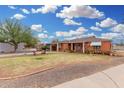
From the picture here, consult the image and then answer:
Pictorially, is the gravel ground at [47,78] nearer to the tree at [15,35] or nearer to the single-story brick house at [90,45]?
the tree at [15,35]

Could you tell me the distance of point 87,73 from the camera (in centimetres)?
923

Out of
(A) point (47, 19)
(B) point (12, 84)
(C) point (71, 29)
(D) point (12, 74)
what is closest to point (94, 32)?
(C) point (71, 29)

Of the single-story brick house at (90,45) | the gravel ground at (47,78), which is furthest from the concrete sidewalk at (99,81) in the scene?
the single-story brick house at (90,45)

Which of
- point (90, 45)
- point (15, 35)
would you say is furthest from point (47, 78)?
point (90, 45)

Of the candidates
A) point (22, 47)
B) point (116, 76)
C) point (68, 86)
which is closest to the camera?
point (68, 86)

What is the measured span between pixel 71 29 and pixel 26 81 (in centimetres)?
866

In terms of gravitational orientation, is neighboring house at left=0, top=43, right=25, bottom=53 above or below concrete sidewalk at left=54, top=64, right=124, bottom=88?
above

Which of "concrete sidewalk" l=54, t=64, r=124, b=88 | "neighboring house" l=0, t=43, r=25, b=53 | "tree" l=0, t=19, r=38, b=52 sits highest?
"tree" l=0, t=19, r=38, b=52

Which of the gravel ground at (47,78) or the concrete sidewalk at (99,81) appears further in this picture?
the gravel ground at (47,78)

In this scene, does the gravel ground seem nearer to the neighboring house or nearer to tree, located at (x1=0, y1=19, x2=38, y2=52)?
tree, located at (x1=0, y1=19, x2=38, y2=52)

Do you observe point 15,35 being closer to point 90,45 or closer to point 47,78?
point 90,45

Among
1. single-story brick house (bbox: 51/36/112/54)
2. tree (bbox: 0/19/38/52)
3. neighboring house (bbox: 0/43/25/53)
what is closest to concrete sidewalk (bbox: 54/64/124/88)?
single-story brick house (bbox: 51/36/112/54)

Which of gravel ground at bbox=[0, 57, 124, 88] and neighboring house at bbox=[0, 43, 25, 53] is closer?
gravel ground at bbox=[0, 57, 124, 88]
